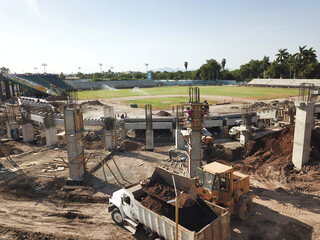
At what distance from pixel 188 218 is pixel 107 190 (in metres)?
6.58

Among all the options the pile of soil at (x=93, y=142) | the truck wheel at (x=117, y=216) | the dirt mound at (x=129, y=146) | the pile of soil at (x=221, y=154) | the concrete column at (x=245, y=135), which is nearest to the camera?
the truck wheel at (x=117, y=216)

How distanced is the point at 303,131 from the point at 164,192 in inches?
464

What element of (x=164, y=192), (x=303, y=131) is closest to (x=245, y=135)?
(x=303, y=131)

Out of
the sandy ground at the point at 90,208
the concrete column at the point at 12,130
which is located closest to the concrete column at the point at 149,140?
the sandy ground at the point at 90,208

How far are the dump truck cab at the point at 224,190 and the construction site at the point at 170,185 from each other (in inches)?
1.7

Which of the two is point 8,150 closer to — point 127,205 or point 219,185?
point 127,205

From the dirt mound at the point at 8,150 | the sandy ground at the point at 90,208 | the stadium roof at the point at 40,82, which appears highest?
the stadium roof at the point at 40,82

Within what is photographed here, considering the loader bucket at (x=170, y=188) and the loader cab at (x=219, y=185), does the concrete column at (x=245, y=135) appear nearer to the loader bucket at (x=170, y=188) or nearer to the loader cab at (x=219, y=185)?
the loader cab at (x=219, y=185)

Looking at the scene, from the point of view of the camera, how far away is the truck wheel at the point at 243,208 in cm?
1050

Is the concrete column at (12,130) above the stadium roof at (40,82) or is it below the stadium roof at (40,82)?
below

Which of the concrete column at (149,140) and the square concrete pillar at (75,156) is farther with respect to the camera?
the concrete column at (149,140)

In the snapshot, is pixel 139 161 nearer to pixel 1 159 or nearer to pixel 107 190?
pixel 107 190

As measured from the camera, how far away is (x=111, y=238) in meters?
9.70

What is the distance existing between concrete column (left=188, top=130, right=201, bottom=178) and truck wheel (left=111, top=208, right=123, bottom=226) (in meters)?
5.60
